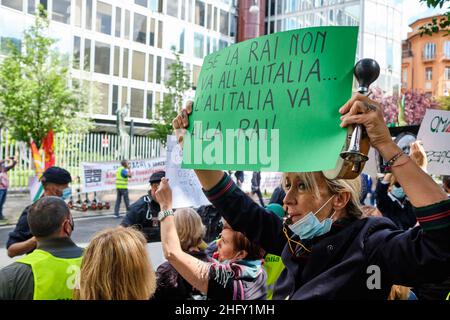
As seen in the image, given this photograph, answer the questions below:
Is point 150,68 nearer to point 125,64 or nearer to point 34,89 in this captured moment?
point 125,64

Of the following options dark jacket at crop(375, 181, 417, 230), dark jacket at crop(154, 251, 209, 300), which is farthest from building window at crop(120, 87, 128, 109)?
dark jacket at crop(154, 251, 209, 300)

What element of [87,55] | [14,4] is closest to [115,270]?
[14,4]

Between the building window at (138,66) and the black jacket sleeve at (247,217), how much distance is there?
20.5m

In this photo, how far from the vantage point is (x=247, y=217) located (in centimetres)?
221

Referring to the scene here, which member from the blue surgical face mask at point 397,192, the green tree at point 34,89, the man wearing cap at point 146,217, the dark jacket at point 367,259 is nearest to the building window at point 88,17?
the green tree at point 34,89

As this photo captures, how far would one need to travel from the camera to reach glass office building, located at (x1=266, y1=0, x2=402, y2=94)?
834cm

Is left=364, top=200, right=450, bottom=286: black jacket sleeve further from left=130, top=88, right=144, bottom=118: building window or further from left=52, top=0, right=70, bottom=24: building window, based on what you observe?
left=130, top=88, right=144, bottom=118: building window

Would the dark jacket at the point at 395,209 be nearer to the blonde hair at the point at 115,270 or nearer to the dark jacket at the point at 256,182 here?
the blonde hair at the point at 115,270

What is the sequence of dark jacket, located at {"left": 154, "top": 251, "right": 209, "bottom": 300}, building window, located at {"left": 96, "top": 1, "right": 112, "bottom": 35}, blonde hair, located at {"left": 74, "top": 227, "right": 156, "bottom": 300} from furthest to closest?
building window, located at {"left": 96, "top": 1, "right": 112, "bottom": 35} → dark jacket, located at {"left": 154, "top": 251, "right": 209, "bottom": 300} → blonde hair, located at {"left": 74, "top": 227, "right": 156, "bottom": 300}

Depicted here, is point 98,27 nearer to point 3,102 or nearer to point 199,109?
point 3,102

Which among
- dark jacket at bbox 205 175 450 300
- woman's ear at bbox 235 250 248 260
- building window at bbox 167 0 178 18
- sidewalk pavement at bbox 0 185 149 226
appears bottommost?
sidewalk pavement at bbox 0 185 149 226

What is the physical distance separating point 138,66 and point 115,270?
23090mm

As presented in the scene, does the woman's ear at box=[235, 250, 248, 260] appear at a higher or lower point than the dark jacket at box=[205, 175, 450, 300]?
lower

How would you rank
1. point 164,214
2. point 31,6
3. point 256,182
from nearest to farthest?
point 164,214 → point 256,182 → point 31,6
